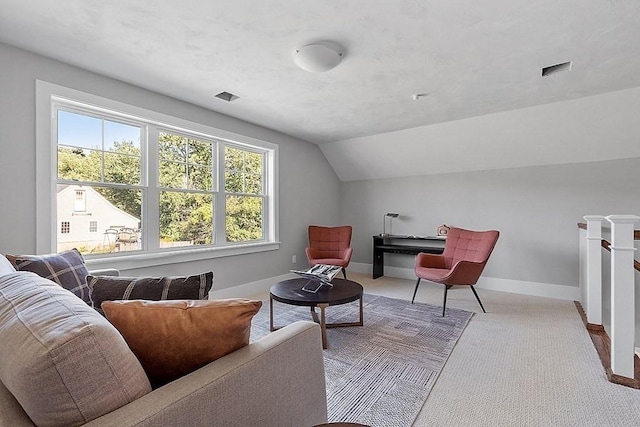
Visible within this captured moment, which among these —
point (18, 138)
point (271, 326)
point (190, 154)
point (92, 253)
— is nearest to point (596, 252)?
point (271, 326)

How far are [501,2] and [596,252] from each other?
231cm

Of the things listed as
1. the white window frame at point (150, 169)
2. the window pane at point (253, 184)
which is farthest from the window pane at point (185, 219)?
the window pane at point (253, 184)

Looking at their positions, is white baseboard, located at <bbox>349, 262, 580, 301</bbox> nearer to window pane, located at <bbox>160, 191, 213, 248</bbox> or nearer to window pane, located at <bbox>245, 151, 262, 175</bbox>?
window pane, located at <bbox>245, 151, 262, 175</bbox>

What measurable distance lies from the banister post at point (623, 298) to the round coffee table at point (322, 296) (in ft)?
5.55

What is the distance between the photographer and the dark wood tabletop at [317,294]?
7.83 feet

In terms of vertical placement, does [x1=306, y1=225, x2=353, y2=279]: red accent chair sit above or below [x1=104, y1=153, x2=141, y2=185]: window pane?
below

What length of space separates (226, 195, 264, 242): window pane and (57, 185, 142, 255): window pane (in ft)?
3.66

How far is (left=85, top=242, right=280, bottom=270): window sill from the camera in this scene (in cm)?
275

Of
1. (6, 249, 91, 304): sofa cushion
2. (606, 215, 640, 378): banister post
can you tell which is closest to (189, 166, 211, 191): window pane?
(6, 249, 91, 304): sofa cushion

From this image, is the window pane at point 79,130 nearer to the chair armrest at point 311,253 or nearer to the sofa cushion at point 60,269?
the sofa cushion at point 60,269

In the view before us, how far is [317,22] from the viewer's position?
1936 mm

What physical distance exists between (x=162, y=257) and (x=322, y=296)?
178 cm

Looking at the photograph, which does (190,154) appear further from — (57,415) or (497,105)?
(497,105)

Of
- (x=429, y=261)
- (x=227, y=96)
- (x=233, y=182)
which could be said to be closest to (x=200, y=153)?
(x=233, y=182)
